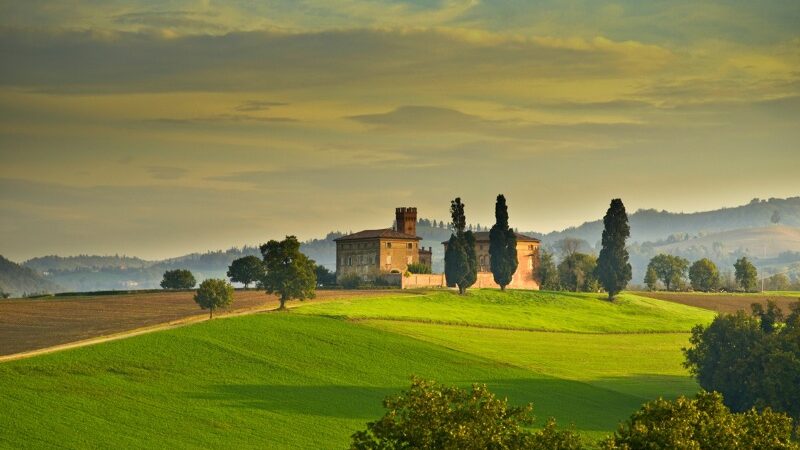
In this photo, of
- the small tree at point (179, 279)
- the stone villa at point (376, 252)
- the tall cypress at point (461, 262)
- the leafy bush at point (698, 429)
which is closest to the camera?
the leafy bush at point (698, 429)

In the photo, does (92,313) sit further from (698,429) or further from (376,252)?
(698,429)

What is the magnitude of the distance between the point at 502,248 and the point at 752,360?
77.5 meters

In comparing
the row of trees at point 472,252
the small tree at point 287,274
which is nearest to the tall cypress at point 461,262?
the row of trees at point 472,252

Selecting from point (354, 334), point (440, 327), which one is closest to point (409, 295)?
point (440, 327)


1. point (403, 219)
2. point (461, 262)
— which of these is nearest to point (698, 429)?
point (461, 262)

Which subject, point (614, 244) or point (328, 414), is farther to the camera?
point (614, 244)

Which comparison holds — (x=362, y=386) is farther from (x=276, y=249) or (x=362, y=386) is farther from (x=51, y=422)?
(x=276, y=249)

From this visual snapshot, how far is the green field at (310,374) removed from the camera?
262 ft

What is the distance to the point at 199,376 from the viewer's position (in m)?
96.7

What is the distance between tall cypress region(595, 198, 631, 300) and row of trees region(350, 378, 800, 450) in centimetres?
12830

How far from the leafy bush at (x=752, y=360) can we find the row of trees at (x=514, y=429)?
154 feet

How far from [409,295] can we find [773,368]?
66017 millimetres

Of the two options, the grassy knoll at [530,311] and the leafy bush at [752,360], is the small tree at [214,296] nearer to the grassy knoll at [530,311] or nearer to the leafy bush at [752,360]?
the grassy knoll at [530,311]

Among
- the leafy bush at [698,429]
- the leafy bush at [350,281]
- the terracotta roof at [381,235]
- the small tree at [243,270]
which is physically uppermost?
the terracotta roof at [381,235]
